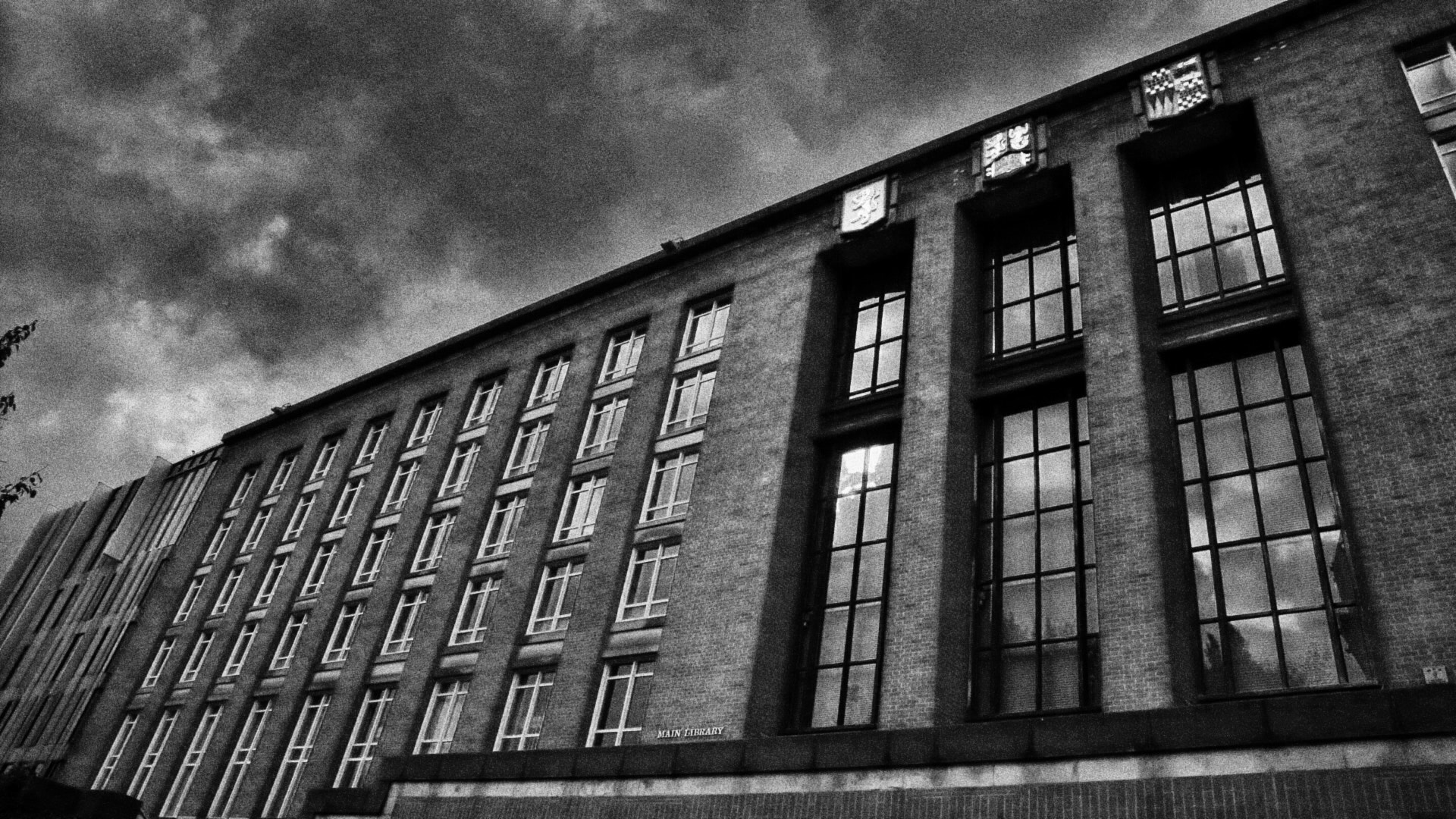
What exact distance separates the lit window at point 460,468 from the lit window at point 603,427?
5.59m

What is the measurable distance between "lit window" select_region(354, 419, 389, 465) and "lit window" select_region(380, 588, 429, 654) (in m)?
9.72

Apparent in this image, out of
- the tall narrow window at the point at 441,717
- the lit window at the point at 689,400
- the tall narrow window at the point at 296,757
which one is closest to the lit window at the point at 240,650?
the tall narrow window at the point at 296,757

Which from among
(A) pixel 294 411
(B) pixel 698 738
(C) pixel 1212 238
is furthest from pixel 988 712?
(A) pixel 294 411

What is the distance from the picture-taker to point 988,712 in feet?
73.9

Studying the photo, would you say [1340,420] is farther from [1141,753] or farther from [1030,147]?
[1030,147]

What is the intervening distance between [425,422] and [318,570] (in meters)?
7.35

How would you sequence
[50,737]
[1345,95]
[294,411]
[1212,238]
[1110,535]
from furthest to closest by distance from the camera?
[294,411] → [50,737] → [1212,238] → [1345,95] → [1110,535]

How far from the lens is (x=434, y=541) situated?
38.9 meters

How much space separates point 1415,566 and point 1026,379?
392 inches

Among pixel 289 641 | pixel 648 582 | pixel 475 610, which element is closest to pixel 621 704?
pixel 648 582

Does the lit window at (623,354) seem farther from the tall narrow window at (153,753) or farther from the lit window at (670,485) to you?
the tall narrow window at (153,753)

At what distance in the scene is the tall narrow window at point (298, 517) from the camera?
45.4 metres

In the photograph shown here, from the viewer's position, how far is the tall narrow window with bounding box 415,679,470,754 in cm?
3195

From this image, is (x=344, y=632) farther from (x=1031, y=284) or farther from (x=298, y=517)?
(x=1031, y=284)
